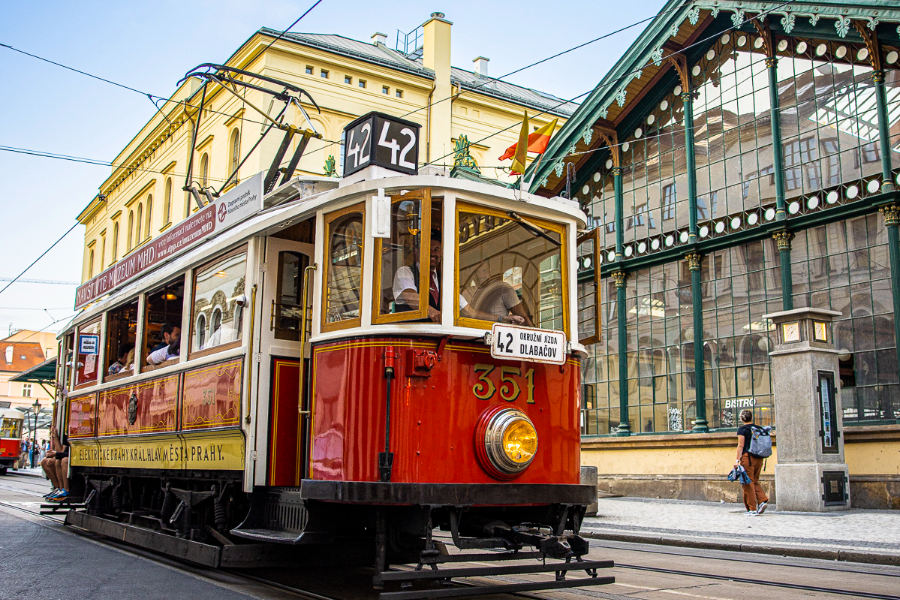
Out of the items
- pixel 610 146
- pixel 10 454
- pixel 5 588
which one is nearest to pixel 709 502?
pixel 610 146

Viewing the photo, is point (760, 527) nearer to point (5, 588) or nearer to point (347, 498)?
point (347, 498)

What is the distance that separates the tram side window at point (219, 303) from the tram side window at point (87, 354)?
3.54m

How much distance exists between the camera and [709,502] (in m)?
17.2

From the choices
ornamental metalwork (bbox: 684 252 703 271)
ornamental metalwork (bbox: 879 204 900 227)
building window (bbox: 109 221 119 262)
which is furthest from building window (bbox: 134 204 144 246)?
ornamental metalwork (bbox: 879 204 900 227)

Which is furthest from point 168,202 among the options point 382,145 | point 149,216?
point 382,145

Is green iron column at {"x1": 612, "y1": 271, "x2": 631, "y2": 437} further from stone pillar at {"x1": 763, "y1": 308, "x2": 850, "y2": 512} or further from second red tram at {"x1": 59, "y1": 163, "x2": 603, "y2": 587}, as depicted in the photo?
second red tram at {"x1": 59, "y1": 163, "x2": 603, "y2": 587}

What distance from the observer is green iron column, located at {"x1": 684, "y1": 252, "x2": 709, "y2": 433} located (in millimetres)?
18016

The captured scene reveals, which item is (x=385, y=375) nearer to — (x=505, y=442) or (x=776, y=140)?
(x=505, y=442)

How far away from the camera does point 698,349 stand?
18.4 meters

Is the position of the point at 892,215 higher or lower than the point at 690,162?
lower

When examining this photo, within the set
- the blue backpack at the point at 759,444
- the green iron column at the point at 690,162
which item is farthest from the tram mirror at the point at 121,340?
the green iron column at the point at 690,162

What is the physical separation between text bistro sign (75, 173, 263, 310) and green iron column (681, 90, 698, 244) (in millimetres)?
12129

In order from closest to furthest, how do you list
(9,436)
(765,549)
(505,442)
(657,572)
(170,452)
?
1. (505,442)
2. (657,572)
3. (170,452)
4. (765,549)
5. (9,436)

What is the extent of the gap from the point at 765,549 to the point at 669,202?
10.9m
